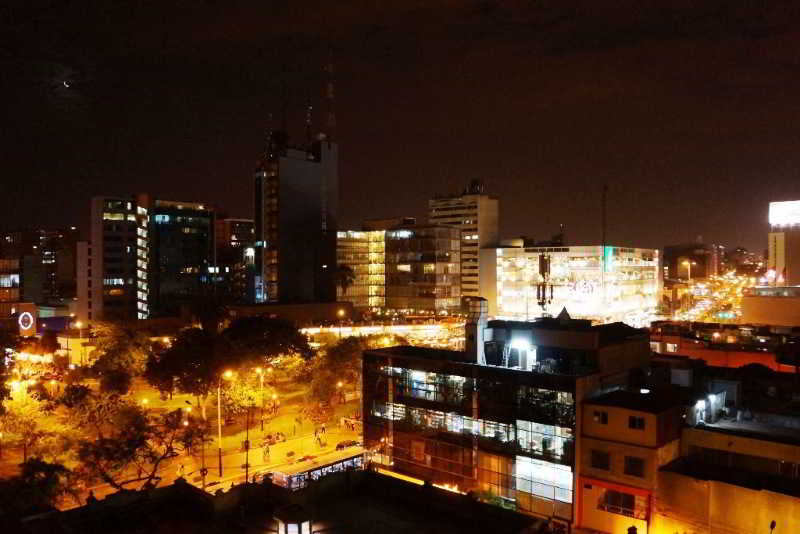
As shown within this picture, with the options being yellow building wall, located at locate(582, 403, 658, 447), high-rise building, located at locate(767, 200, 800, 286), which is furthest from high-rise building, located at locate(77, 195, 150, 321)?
high-rise building, located at locate(767, 200, 800, 286)

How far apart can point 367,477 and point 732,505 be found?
15.0 m

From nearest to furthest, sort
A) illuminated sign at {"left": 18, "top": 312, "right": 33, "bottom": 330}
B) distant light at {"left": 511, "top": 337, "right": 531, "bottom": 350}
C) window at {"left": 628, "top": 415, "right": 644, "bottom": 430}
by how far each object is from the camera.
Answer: window at {"left": 628, "top": 415, "right": 644, "bottom": 430} < distant light at {"left": 511, "top": 337, "right": 531, "bottom": 350} < illuminated sign at {"left": 18, "top": 312, "right": 33, "bottom": 330}

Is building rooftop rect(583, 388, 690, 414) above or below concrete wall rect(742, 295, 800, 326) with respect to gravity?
below

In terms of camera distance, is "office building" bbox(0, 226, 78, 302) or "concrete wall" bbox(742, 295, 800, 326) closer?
"concrete wall" bbox(742, 295, 800, 326)

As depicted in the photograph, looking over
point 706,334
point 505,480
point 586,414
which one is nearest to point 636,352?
point 586,414

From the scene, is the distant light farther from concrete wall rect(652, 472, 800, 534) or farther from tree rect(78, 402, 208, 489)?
tree rect(78, 402, 208, 489)

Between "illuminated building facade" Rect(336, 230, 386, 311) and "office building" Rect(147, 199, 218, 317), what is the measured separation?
2676 cm

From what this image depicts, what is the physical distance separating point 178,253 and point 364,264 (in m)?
35.1

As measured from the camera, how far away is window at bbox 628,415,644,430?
90.2 feet

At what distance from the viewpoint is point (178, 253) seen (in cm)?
12269

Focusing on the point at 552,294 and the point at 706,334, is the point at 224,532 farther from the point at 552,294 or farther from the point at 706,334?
the point at 552,294

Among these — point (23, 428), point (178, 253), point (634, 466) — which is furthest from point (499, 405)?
point (178, 253)

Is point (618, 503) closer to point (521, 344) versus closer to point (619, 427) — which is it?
point (619, 427)

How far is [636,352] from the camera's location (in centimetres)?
3572
